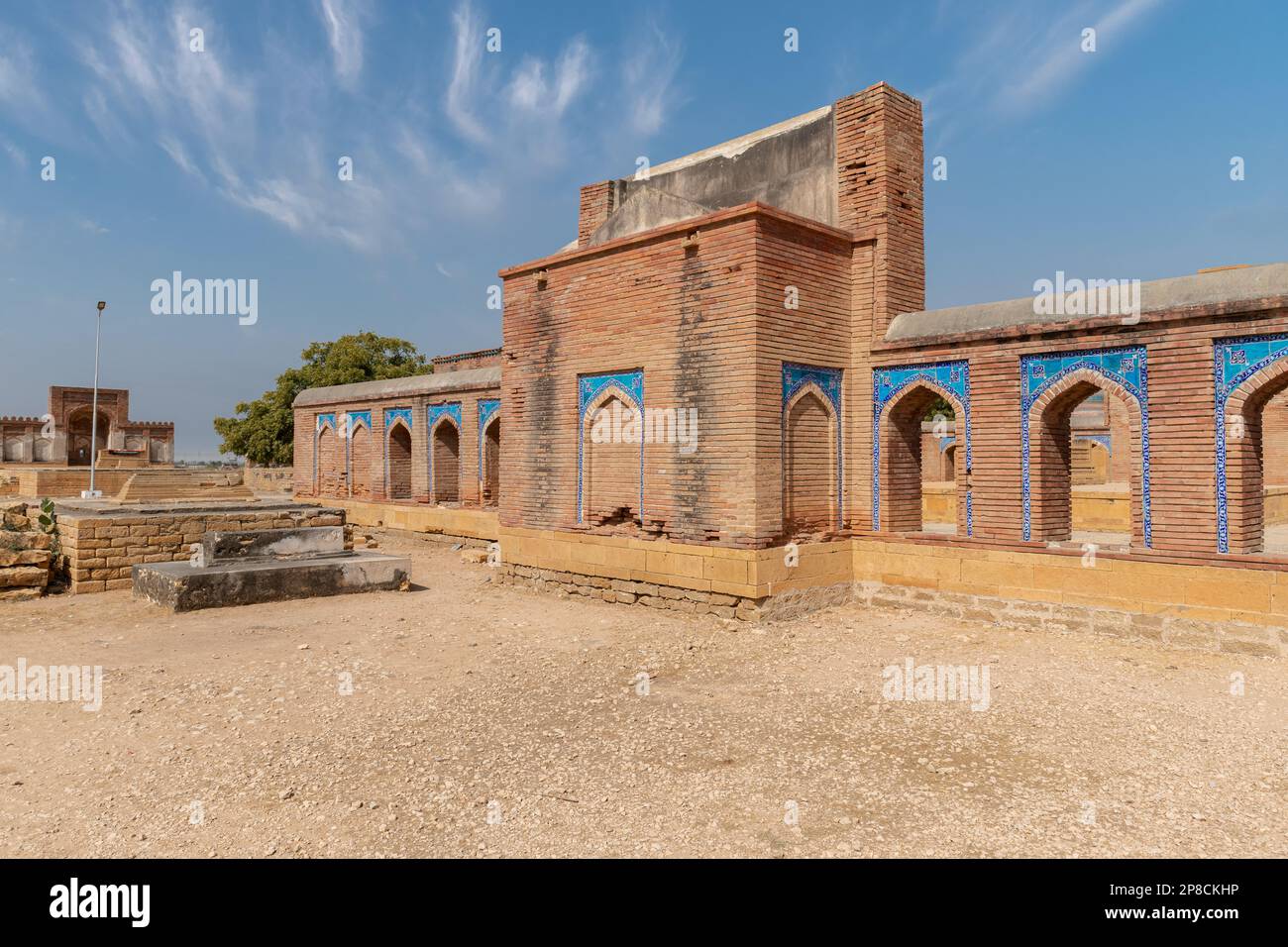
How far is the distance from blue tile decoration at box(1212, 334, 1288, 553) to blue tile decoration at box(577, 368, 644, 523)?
594 cm

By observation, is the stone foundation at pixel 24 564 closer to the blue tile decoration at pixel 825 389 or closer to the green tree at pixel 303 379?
the blue tile decoration at pixel 825 389

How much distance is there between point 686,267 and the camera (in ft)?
30.3

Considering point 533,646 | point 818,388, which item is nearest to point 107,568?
point 533,646

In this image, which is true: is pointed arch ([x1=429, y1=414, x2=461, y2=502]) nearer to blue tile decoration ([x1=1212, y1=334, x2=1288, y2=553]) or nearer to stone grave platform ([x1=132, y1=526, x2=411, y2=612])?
stone grave platform ([x1=132, y1=526, x2=411, y2=612])

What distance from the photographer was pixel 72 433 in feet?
147

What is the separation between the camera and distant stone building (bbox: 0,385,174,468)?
43.6 metres

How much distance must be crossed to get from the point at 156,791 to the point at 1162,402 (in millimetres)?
8719

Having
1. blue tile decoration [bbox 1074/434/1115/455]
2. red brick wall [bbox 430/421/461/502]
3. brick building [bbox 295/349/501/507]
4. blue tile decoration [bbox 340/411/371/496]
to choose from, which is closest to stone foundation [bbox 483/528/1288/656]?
brick building [bbox 295/349/501/507]

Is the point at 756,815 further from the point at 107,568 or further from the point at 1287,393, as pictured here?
the point at 1287,393

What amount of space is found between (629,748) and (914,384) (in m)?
6.18

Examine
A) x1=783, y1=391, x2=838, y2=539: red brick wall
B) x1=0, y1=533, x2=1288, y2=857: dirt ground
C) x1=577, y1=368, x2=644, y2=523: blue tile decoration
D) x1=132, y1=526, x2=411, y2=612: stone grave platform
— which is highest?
x1=577, y1=368, x2=644, y2=523: blue tile decoration

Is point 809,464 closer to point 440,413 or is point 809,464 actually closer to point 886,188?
point 886,188
